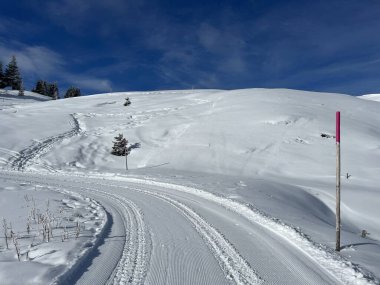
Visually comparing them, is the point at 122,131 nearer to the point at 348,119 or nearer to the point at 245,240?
the point at 348,119

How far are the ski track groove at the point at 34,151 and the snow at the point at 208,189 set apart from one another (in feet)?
0.35

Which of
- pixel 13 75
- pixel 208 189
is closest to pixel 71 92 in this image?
pixel 13 75

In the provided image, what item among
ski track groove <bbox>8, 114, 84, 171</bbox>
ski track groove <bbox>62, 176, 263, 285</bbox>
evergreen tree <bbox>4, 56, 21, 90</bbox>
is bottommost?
ski track groove <bbox>62, 176, 263, 285</bbox>

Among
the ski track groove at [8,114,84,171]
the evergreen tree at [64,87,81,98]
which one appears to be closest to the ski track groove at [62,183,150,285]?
the ski track groove at [8,114,84,171]

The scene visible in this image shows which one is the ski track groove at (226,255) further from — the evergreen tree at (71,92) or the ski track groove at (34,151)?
the evergreen tree at (71,92)

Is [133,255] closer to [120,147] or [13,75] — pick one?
[120,147]

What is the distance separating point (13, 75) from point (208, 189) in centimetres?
8651

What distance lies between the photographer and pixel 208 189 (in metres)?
16.2

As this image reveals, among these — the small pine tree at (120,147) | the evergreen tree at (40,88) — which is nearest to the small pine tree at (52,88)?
the evergreen tree at (40,88)

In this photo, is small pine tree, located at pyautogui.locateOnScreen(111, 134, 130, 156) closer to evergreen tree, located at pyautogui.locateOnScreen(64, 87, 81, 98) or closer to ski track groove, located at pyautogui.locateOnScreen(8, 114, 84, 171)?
ski track groove, located at pyautogui.locateOnScreen(8, 114, 84, 171)

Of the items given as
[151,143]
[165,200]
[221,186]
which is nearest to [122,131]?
[151,143]

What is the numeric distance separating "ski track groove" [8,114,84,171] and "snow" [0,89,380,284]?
105mm

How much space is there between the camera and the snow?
6371 mm

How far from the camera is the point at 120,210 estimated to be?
11867 mm
